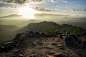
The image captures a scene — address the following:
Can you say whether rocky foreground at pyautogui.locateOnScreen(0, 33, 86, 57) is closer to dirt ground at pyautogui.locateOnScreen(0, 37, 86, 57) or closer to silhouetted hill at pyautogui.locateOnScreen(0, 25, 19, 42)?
dirt ground at pyautogui.locateOnScreen(0, 37, 86, 57)

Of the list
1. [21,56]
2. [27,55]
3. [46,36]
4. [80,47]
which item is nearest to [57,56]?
[27,55]

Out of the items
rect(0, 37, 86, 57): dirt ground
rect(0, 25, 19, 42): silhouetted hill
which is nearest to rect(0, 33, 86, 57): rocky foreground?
rect(0, 37, 86, 57): dirt ground

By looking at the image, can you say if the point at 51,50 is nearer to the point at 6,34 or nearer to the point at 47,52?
the point at 47,52

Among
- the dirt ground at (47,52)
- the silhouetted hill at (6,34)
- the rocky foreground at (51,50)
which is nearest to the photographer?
the dirt ground at (47,52)

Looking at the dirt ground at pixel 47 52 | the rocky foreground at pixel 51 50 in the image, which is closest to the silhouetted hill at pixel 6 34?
the rocky foreground at pixel 51 50

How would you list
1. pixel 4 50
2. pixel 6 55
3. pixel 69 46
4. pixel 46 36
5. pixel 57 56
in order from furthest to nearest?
pixel 46 36, pixel 69 46, pixel 4 50, pixel 6 55, pixel 57 56

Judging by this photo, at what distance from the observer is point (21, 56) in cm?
948

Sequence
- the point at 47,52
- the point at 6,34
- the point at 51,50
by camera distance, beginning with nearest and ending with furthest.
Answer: the point at 47,52 < the point at 51,50 < the point at 6,34

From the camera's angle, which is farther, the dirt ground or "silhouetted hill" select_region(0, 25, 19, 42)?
"silhouetted hill" select_region(0, 25, 19, 42)

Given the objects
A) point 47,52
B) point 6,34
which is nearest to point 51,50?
point 47,52

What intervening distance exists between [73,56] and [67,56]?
3.04 ft

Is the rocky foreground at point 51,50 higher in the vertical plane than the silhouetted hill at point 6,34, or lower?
higher

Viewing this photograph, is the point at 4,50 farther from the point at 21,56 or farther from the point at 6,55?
the point at 21,56

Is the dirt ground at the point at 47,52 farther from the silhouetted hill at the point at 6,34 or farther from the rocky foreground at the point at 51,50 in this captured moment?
the silhouetted hill at the point at 6,34
